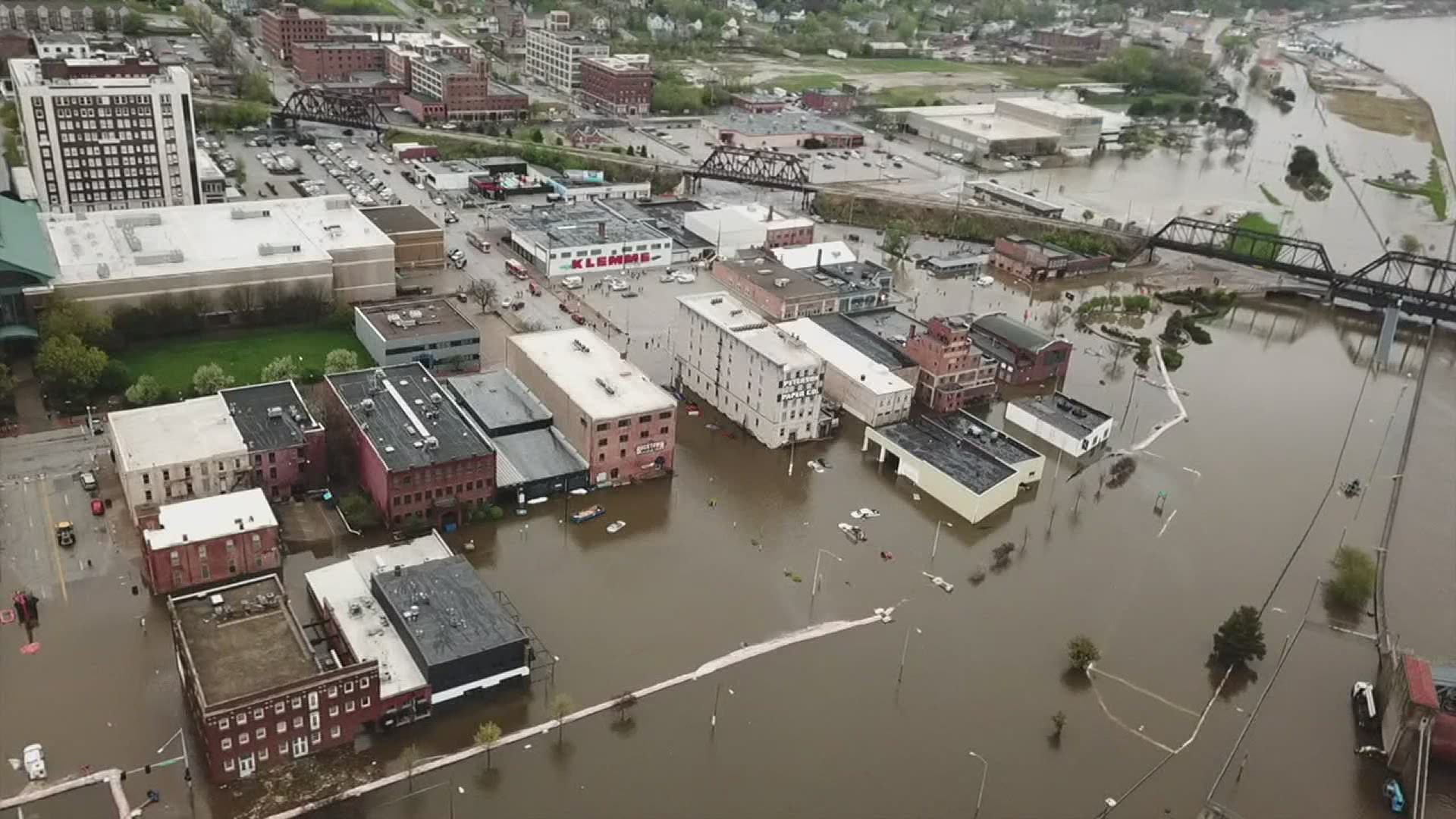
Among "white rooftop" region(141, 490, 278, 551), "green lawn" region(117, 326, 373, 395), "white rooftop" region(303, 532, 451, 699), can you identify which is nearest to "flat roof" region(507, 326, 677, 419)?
"white rooftop" region(303, 532, 451, 699)

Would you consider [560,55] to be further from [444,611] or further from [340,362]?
[444,611]

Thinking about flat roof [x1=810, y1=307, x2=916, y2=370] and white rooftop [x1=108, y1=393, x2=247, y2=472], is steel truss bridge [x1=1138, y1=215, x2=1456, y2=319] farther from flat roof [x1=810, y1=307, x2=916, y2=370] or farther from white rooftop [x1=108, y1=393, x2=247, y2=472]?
white rooftop [x1=108, y1=393, x2=247, y2=472]

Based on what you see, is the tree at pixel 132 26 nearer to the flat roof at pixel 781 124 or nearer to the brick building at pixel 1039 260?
the flat roof at pixel 781 124

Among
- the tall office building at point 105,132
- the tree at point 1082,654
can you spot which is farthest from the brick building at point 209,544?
the tall office building at point 105,132

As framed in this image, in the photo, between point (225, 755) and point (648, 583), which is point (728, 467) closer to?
point (648, 583)

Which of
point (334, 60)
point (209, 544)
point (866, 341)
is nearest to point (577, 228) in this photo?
point (866, 341)

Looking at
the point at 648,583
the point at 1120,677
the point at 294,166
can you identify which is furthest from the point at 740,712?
the point at 294,166
